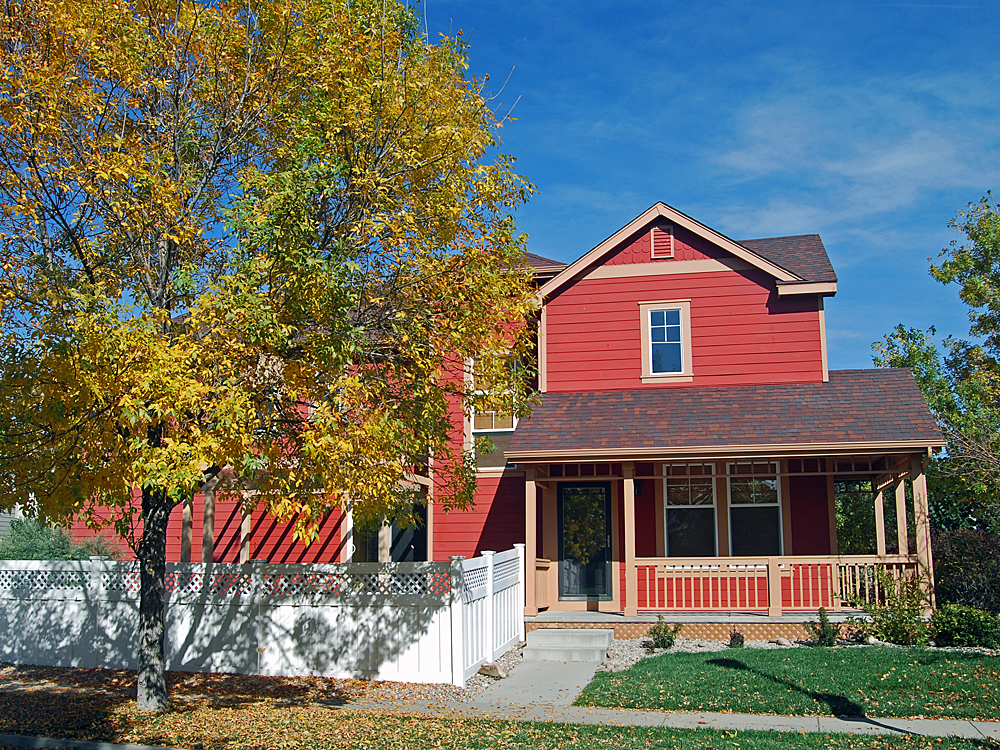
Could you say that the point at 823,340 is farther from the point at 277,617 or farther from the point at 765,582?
the point at 277,617

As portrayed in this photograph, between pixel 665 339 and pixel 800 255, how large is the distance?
13.0ft

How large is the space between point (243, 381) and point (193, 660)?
5.97 meters

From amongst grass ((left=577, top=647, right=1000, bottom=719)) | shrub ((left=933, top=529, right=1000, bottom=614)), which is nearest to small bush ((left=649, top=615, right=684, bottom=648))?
grass ((left=577, top=647, right=1000, bottom=719))

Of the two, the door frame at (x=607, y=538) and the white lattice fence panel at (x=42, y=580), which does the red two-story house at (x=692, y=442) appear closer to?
the door frame at (x=607, y=538)

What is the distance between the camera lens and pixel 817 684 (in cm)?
1026

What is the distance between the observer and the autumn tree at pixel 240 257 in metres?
7.68

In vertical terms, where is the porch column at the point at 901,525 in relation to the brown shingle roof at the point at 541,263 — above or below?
below

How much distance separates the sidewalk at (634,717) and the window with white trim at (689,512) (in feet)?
19.4

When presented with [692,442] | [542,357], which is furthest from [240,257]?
[542,357]

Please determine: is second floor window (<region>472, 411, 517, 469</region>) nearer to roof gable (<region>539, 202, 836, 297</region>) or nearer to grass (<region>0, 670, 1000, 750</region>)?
roof gable (<region>539, 202, 836, 297</region>)

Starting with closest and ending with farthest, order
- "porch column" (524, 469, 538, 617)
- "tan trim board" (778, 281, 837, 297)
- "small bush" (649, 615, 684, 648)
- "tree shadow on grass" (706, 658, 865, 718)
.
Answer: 1. "tree shadow on grass" (706, 658, 865, 718)
2. "small bush" (649, 615, 684, 648)
3. "porch column" (524, 469, 538, 617)
4. "tan trim board" (778, 281, 837, 297)

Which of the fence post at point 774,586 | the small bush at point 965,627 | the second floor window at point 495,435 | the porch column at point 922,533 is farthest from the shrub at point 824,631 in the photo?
the second floor window at point 495,435

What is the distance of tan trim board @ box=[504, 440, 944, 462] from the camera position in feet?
46.3

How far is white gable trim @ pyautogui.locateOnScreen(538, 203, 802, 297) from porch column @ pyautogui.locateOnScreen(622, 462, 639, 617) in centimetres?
484
